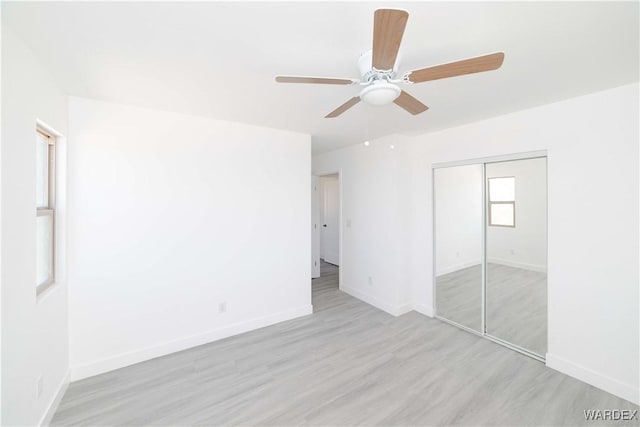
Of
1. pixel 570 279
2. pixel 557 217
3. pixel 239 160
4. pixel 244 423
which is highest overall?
pixel 239 160

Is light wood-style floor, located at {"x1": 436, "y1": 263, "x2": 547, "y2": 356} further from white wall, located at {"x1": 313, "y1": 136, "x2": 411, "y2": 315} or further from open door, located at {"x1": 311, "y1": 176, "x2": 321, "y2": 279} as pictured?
open door, located at {"x1": 311, "y1": 176, "x2": 321, "y2": 279}

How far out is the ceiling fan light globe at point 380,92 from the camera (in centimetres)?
149

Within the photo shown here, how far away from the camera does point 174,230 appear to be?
2756 millimetres

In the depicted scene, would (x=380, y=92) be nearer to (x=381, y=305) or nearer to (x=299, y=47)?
(x=299, y=47)

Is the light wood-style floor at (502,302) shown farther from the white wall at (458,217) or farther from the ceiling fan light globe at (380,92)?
the ceiling fan light globe at (380,92)

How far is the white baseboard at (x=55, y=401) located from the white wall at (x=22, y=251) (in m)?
0.03

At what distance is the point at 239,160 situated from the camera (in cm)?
312

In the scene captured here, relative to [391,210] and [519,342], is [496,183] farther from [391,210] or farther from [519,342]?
[519,342]

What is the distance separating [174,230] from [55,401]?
1520mm

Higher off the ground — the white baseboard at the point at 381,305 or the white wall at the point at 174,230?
the white wall at the point at 174,230

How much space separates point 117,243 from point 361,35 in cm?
266

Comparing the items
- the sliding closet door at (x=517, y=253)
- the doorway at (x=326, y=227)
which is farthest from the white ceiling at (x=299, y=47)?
the doorway at (x=326, y=227)

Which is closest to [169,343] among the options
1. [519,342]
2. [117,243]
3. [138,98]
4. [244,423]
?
[117,243]

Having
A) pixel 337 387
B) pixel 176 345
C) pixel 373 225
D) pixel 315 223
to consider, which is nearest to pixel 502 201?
pixel 373 225
